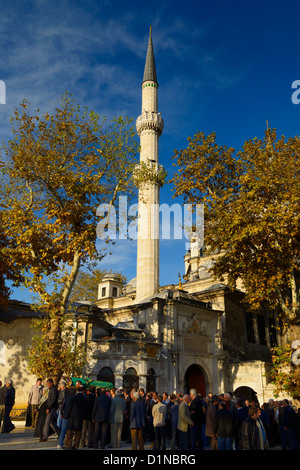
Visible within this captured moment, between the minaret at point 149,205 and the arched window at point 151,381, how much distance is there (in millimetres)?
12223

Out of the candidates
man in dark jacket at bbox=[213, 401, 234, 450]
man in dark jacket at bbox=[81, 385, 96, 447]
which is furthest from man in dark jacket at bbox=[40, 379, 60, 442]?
man in dark jacket at bbox=[213, 401, 234, 450]

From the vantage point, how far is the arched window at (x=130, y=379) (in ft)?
67.3

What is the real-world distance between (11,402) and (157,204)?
25.3 metres

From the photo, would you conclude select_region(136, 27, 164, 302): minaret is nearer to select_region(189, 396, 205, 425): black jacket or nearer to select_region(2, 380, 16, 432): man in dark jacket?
select_region(2, 380, 16, 432): man in dark jacket

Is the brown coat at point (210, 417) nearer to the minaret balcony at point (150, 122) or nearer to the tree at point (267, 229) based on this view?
the tree at point (267, 229)

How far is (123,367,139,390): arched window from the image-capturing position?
20516 millimetres

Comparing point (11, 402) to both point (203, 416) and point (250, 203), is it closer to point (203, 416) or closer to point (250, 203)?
point (203, 416)

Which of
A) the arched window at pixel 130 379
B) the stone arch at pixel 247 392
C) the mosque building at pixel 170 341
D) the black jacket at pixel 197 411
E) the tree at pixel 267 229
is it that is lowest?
the stone arch at pixel 247 392

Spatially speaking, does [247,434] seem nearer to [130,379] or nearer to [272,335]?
[130,379]

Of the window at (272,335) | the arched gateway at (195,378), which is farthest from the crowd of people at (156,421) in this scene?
the window at (272,335)

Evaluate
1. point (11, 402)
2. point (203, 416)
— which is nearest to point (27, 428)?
point (11, 402)

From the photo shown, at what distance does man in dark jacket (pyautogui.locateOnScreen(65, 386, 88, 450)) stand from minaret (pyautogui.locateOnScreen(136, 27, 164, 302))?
22.8m

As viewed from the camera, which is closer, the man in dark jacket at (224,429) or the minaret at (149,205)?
the man in dark jacket at (224,429)

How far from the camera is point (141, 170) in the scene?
1920 centimetres
